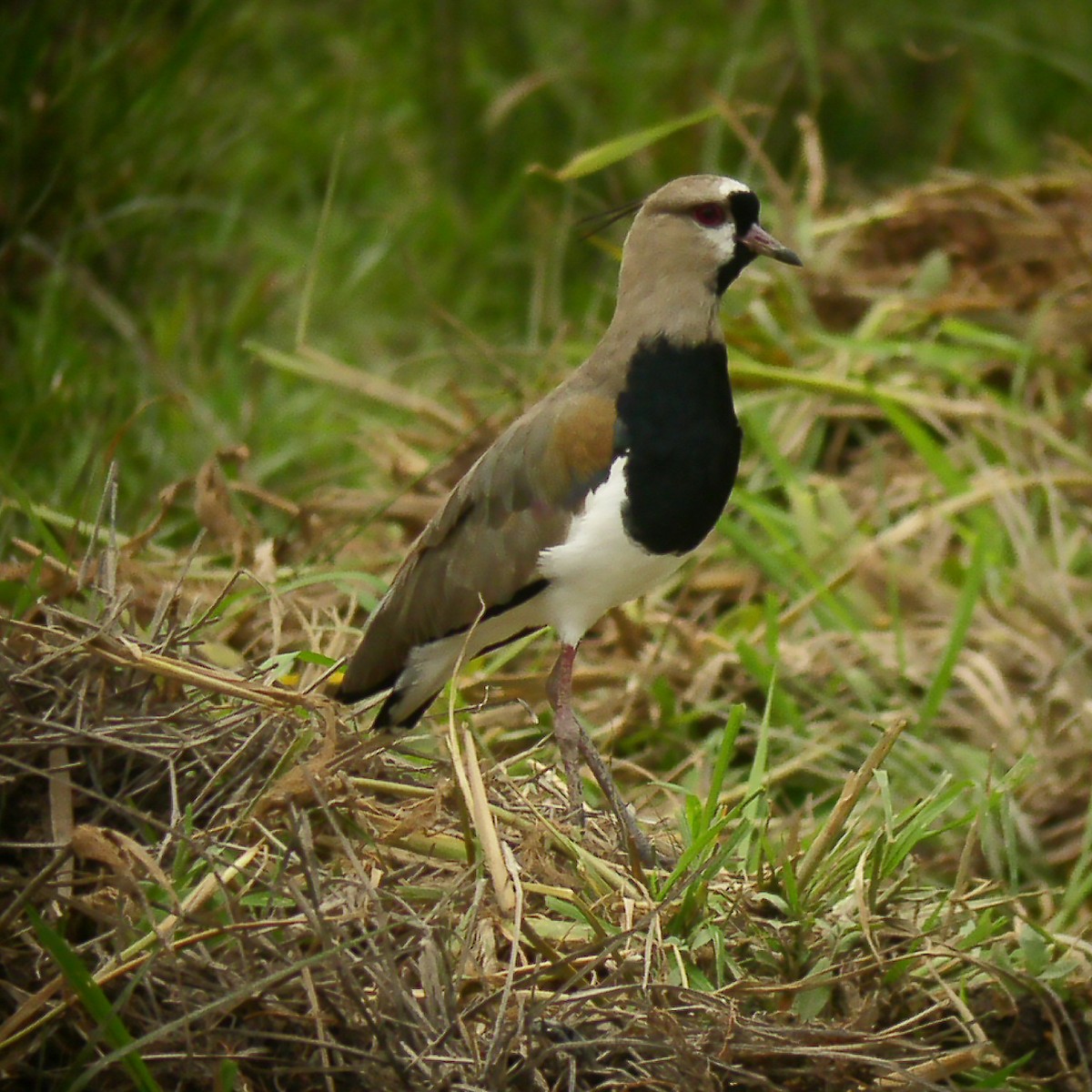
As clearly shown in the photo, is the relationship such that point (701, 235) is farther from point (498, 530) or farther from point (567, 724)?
point (567, 724)

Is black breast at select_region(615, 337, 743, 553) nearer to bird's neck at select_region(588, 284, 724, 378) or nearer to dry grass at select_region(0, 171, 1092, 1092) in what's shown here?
bird's neck at select_region(588, 284, 724, 378)

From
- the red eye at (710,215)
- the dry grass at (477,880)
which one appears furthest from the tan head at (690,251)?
the dry grass at (477,880)

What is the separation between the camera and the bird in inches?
112

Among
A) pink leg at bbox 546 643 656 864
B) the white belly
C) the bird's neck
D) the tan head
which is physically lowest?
pink leg at bbox 546 643 656 864

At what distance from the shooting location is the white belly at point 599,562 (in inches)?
112

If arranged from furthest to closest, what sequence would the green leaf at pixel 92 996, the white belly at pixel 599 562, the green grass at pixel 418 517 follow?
the white belly at pixel 599 562 < the green grass at pixel 418 517 < the green leaf at pixel 92 996

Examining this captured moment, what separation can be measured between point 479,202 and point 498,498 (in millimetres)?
4105

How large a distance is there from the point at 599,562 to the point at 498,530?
216mm

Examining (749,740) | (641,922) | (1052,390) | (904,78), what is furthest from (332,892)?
(904,78)

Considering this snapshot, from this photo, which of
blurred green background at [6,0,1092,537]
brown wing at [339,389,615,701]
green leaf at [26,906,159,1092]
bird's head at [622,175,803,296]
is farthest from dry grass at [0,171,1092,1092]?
blurred green background at [6,0,1092,537]

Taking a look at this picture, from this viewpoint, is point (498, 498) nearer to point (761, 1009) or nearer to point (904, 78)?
point (761, 1009)

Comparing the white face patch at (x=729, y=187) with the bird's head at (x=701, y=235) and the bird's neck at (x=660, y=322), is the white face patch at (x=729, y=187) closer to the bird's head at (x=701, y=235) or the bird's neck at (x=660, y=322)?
the bird's head at (x=701, y=235)

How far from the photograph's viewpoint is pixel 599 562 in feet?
9.36

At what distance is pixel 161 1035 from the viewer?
2195 millimetres
